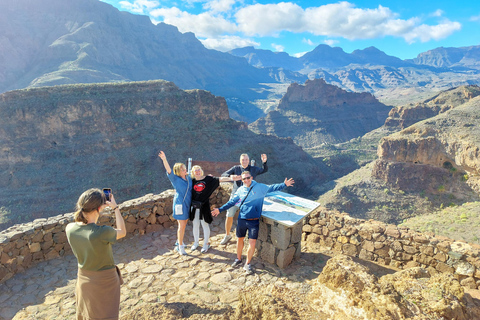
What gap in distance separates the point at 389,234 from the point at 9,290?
6.99 m

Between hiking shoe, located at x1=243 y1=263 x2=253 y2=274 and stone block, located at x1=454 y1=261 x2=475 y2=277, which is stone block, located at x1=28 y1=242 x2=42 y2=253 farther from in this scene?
stone block, located at x1=454 y1=261 x2=475 y2=277

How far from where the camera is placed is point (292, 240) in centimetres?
518

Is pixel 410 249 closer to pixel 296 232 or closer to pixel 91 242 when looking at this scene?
pixel 296 232

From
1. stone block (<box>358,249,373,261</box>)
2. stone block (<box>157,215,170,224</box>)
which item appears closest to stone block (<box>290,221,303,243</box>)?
stone block (<box>358,249,373,261</box>)

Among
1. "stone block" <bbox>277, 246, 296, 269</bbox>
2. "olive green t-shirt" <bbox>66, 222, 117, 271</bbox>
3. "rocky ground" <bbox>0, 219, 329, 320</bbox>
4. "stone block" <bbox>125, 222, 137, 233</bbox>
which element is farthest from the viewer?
"stone block" <bbox>125, 222, 137, 233</bbox>

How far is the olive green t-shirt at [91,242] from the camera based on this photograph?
9.11 feet

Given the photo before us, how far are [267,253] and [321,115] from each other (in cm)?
7231

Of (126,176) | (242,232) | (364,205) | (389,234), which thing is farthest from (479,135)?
(126,176)

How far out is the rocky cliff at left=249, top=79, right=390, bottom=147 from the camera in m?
68.9

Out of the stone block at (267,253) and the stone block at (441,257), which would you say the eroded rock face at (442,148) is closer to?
the stone block at (441,257)

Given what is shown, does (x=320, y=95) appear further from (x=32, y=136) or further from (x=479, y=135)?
(x=32, y=136)

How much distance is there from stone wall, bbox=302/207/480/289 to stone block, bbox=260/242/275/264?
132 cm

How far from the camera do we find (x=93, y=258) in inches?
111

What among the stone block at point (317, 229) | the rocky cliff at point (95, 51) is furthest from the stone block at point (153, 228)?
the rocky cliff at point (95, 51)
